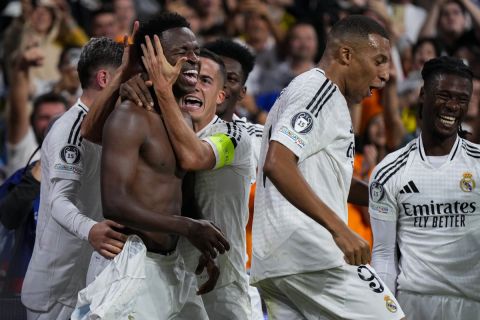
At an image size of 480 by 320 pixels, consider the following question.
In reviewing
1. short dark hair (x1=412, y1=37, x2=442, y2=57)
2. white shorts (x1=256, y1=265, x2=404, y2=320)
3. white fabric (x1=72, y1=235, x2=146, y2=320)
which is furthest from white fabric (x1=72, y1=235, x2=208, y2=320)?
short dark hair (x1=412, y1=37, x2=442, y2=57)

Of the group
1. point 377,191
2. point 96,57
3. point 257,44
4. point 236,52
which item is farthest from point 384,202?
point 257,44

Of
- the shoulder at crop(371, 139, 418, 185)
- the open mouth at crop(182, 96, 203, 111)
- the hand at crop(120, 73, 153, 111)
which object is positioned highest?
the hand at crop(120, 73, 153, 111)

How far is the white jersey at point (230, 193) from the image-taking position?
4938 millimetres

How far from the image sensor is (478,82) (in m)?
8.64

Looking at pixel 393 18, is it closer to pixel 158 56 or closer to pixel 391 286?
pixel 391 286

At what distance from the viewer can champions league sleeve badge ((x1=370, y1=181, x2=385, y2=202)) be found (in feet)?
17.9

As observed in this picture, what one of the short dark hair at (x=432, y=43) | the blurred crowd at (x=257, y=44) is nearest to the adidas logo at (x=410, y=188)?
the blurred crowd at (x=257, y=44)

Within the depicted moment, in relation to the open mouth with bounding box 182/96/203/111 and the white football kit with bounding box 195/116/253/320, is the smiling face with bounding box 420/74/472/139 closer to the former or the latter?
the white football kit with bounding box 195/116/253/320

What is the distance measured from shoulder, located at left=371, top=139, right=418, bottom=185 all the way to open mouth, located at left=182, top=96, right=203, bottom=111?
1.06 metres

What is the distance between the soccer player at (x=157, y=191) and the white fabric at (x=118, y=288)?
0.06 meters

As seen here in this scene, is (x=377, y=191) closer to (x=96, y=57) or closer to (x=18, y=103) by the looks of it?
(x=96, y=57)

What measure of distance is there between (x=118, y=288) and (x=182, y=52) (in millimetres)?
1116

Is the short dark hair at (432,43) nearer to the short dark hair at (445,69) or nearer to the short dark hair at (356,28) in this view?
the short dark hair at (445,69)

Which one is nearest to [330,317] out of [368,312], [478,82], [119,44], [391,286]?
[368,312]
